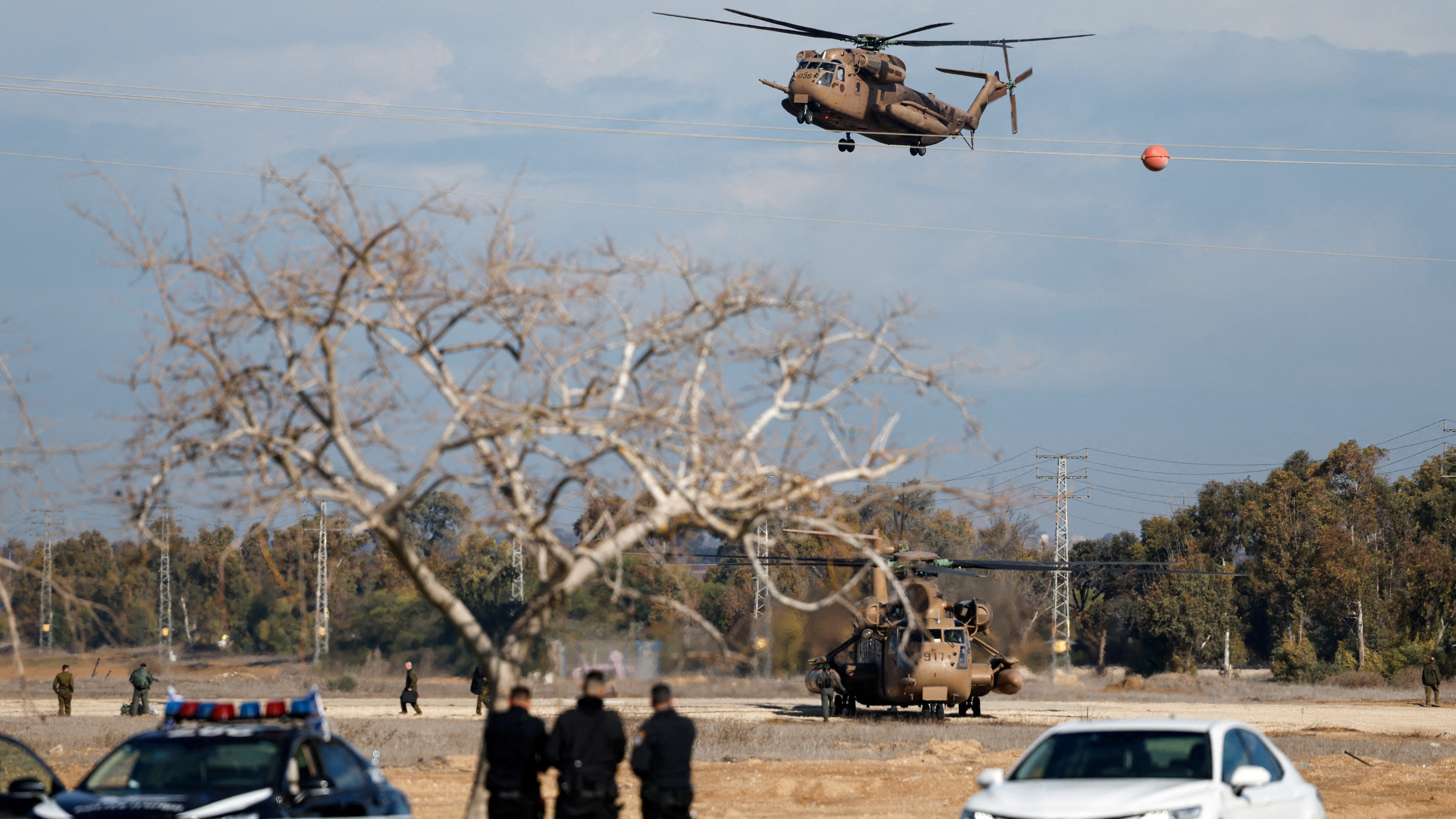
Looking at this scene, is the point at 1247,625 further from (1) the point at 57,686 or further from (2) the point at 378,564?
(1) the point at 57,686

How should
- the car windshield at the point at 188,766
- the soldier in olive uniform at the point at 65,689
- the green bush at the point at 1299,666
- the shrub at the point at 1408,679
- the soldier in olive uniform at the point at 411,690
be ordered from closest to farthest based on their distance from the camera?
the car windshield at the point at 188,766 < the soldier in olive uniform at the point at 65,689 < the soldier in olive uniform at the point at 411,690 < the shrub at the point at 1408,679 < the green bush at the point at 1299,666

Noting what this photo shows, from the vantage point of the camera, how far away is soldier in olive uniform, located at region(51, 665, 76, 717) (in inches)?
1294

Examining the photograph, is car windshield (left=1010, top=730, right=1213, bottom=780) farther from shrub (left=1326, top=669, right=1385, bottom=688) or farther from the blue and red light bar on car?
shrub (left=1326, top=669, right=1385, bottom=688)

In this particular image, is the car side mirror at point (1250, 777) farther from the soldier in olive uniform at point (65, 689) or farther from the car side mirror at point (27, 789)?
the soldier in olive uniform at point (65, 689)

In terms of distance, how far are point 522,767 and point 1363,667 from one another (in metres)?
64.5

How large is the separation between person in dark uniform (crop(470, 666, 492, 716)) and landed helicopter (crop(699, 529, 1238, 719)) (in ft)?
23.0

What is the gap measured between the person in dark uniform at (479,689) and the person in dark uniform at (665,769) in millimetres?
24495

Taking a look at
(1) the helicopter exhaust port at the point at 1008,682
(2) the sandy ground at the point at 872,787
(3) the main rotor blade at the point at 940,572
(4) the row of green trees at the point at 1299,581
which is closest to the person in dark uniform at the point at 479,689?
(3) the main rotor blade at the point at 940,572

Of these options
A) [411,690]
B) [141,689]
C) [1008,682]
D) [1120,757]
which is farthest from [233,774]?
[1008,682]

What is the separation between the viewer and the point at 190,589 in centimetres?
6394

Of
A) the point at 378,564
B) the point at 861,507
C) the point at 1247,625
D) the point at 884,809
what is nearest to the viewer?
the point at 861,507

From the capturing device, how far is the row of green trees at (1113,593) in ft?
147

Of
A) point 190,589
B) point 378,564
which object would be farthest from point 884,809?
point 190,589

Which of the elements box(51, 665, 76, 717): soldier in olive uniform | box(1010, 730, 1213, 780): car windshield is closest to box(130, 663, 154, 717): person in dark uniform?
box(51, 665, 76, 717): soldier in olive uniform
